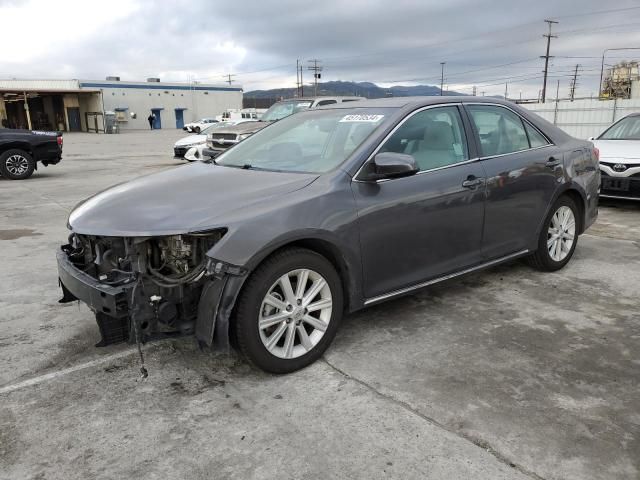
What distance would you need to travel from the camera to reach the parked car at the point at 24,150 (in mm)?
12742

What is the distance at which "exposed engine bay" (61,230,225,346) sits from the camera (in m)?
2.81

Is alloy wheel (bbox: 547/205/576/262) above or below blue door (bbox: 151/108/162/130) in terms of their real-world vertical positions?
below

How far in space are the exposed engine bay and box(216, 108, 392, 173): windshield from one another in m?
1.00

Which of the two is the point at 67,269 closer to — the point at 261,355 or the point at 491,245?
the point at 261,355

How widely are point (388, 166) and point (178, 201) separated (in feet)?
4.22

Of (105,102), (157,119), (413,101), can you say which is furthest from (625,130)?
(157,119)

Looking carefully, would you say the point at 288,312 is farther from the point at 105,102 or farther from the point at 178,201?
the point at 105,102

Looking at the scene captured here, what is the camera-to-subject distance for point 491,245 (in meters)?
4.23

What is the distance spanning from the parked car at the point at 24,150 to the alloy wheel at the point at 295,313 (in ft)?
39.9

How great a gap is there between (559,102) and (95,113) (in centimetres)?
4035

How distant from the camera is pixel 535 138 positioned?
4.72 m

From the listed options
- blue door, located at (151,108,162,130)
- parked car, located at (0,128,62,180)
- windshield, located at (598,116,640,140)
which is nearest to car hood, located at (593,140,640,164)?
windshield, located at (598,116,640,140)

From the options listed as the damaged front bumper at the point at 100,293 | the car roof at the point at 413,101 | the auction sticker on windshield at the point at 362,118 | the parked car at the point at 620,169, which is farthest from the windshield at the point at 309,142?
the parked car at the point at 620,169

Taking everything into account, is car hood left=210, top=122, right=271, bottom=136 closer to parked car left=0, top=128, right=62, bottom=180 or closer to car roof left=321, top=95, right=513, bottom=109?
parked car left=0, top=128, right=62, bottom=180
